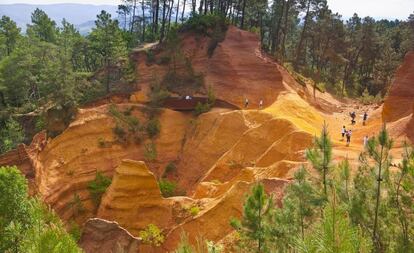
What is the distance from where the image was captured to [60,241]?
21.2ft

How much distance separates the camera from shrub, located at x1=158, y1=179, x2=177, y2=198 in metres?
33.6

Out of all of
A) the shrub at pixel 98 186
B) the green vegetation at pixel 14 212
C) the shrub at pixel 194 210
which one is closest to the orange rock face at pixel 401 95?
the shrub at pixel 194 210

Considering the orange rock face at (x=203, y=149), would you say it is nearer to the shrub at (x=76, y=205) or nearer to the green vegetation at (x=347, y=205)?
the shrub at (x=76, y=205)

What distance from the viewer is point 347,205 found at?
11.0 m

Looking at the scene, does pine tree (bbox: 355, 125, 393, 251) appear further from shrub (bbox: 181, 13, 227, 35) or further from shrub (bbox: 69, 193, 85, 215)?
shrub (bbox: 181, 13, 227, 35)

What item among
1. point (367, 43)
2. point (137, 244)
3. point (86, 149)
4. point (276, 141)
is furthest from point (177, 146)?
point (367, 43)

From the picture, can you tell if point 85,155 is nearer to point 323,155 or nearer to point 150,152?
point 150,152

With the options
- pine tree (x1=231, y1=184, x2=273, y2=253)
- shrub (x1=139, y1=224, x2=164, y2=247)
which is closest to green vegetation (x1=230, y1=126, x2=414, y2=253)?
pine tree (x1=231, y1=184, x2=273, y2=253)

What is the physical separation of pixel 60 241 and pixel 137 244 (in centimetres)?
1808

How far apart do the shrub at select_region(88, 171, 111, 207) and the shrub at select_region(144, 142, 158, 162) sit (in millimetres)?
4350

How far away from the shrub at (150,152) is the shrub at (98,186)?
435cm

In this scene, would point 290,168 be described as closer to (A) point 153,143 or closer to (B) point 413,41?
(A) point 153,143

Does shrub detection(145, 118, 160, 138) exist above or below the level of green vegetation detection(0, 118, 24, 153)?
above

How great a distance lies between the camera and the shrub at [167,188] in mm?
33625
